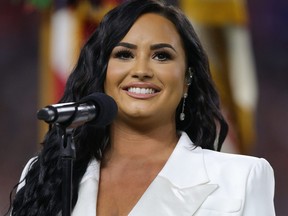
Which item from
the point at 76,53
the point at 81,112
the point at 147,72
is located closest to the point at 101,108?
the point at 81,112

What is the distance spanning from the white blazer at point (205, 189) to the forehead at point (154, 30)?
1.12 ft

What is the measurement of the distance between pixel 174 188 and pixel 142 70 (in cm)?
35

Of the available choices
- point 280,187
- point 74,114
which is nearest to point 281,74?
point 280,187

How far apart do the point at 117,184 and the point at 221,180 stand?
0.33 m

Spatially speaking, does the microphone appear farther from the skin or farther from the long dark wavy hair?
the long dark wavy hair

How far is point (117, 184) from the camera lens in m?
2.72

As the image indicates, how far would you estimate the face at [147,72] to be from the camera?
2.64 meters

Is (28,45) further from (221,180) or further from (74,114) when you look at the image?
(74,114)

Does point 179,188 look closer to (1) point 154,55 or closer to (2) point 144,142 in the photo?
(2) point 144,142

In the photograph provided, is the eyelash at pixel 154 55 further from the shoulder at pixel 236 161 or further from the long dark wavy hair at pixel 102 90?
A: the shoulder at pixel 236 161

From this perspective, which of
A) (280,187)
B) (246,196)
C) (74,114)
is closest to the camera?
(74,114)

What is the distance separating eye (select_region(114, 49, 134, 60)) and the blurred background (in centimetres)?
173

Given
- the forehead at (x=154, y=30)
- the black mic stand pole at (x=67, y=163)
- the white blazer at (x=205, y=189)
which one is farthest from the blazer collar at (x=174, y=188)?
the black mic stand pole at (x=67, y=163)

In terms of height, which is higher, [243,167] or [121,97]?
[121,97]
